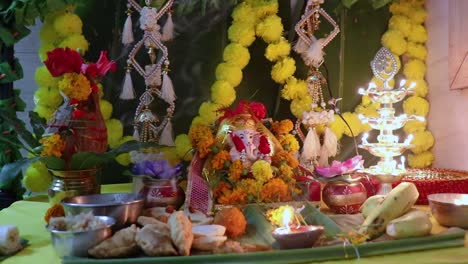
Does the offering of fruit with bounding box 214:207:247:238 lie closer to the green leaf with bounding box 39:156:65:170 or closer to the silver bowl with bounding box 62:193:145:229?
the silver bowl with bounding box 62:193:145:229

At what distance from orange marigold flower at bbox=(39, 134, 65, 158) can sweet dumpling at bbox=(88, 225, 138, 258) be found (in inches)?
20.6

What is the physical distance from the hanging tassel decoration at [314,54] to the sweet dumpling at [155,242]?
1317 mm

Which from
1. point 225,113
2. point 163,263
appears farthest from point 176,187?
point 163,263

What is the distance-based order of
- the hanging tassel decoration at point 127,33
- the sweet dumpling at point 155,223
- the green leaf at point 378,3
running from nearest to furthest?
the sweet dumpling at point 155,223, the hanging tassel decoration at point 127,33, the green leaf at point 378,3

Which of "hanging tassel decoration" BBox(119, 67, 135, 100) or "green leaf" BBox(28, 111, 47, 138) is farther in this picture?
"hanging tassel decoration" BBox(119, 67, 135, 100)

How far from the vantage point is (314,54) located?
2.30 metres

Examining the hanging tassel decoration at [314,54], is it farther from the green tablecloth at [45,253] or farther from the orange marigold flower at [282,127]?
the green tablecloth at [45,253]

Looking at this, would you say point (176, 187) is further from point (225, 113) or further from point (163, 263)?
point (163, 263)

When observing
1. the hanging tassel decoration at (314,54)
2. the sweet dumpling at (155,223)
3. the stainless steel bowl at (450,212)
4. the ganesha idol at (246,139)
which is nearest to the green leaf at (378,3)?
the hanging tassel decoration at (314,54)

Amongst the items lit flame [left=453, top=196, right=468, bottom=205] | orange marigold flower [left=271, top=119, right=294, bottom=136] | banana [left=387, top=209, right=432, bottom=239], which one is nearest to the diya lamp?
banana [left=387, top=209, right=432, bottom=239]

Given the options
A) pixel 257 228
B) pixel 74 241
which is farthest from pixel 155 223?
pixel 257 228

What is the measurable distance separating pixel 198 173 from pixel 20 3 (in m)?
1.07

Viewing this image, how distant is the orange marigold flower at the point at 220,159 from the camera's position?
1.80 m

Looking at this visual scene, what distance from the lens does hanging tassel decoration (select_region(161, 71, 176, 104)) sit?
231 centimetres
